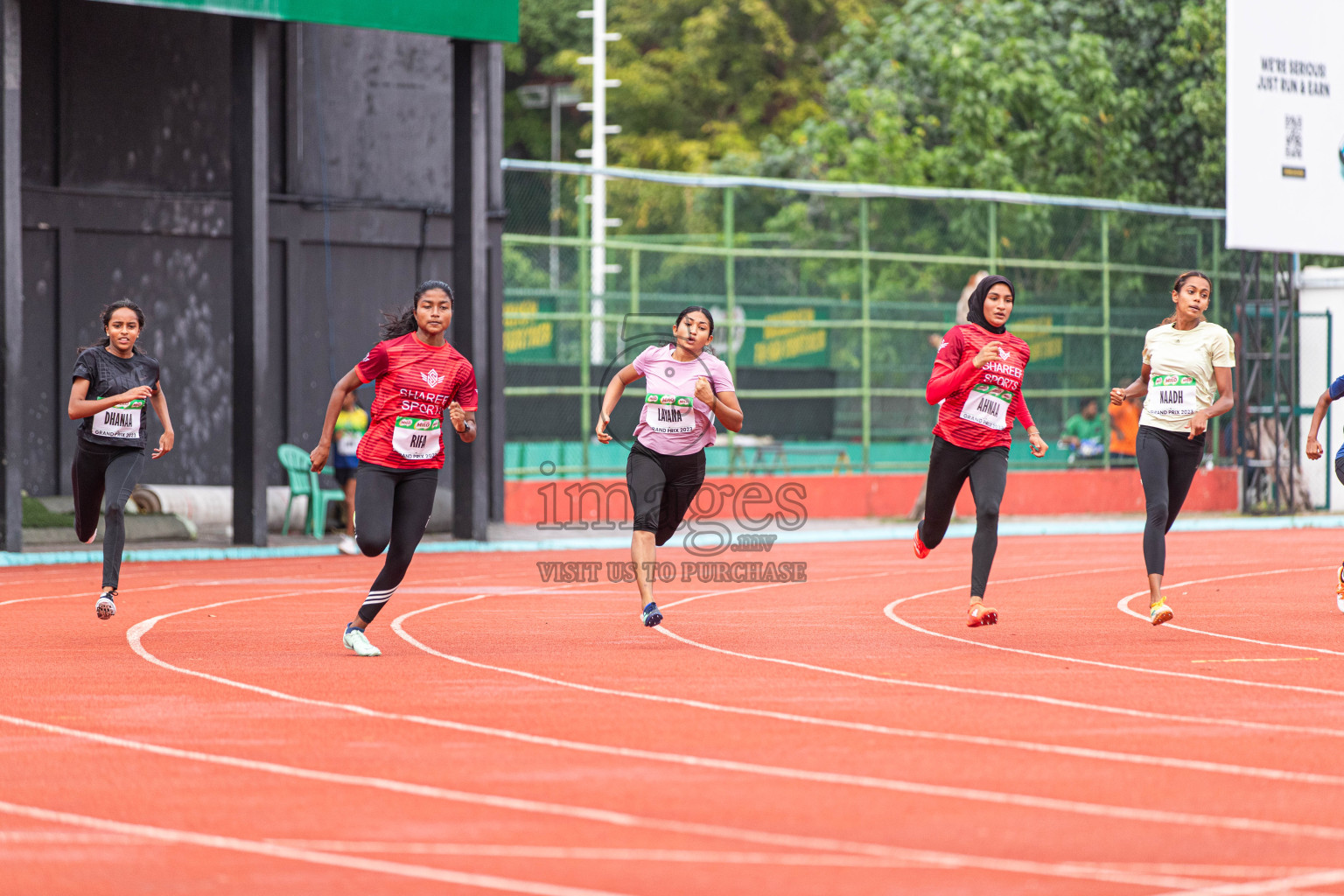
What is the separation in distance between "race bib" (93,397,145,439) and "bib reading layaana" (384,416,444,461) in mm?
2991

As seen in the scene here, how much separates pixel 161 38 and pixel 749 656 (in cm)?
1511

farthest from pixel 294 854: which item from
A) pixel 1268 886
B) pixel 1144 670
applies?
pixel 1144 670

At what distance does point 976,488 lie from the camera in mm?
11664

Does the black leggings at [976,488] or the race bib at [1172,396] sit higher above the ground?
the race bib at [1172,396]

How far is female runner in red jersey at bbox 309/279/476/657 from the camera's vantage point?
10.5m

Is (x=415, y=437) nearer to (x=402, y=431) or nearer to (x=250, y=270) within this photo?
(x=402, y=431)

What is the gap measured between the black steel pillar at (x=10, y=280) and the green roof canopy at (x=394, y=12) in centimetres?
116

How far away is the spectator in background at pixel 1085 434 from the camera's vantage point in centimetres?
2889

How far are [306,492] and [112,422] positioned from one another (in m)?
9.44

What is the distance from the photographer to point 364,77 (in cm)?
2436

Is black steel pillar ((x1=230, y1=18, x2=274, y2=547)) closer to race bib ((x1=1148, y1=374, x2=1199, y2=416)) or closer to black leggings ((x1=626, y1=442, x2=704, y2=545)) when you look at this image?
black leggings ((x1=626, y1=442, x2=704, y2=545))

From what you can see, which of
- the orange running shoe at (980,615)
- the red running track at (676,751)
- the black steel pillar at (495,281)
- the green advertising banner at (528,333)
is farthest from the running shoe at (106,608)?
the green advertising banner at (528,333)

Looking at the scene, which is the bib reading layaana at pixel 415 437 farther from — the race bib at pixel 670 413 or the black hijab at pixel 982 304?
the black hijab at pixel 982 304

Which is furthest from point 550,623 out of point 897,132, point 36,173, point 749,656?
point 897,132
